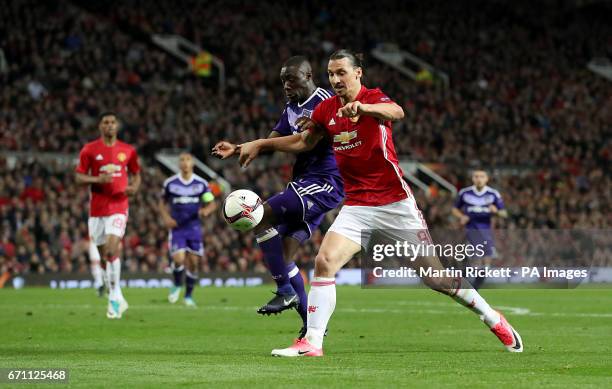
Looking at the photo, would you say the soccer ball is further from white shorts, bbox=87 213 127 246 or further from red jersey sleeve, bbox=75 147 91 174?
red jersey sleeve, bbox=75 147 91 174

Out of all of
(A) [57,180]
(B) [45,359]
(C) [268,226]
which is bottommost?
(A) [57,180]

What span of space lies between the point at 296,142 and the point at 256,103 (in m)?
30.6

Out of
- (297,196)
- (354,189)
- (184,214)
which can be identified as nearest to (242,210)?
(297,196)

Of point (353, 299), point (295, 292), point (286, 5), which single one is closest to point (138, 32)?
point (286, 5)

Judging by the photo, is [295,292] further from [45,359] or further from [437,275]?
[45,359]

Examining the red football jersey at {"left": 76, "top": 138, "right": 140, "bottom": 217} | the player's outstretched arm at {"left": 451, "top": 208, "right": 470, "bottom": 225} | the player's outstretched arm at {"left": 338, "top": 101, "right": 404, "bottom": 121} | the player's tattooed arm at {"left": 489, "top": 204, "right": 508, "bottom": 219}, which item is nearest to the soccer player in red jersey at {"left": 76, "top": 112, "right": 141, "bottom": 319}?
the red football jersey at {"left": 76, "top": 138, "right": 140, "bottom": 217}

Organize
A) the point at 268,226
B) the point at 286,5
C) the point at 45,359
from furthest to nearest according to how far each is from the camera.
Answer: the point at 286,5
the point at 268,226
the point at 45,359

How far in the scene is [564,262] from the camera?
94.8 ft

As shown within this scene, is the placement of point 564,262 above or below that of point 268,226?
below

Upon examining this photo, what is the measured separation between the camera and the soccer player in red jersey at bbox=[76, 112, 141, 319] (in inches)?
655

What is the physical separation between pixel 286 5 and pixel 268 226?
4018 centimetres

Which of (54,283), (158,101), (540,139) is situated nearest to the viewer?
(54,283)

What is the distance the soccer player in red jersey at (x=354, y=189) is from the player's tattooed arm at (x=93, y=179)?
626cm

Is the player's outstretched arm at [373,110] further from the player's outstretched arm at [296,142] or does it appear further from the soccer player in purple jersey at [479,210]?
the soccer player in purple jersey at [479,210]
